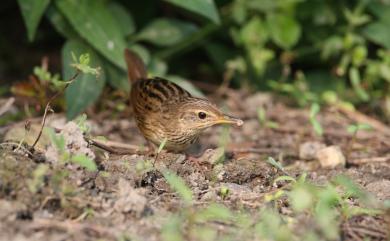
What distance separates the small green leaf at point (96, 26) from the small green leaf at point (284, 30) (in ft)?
4.85

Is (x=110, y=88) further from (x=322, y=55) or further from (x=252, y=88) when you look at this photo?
(x=322, y=55)

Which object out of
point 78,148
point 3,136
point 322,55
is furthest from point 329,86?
point 78,148

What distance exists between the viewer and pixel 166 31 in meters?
6.82

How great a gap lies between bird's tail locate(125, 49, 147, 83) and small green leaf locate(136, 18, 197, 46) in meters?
0.69

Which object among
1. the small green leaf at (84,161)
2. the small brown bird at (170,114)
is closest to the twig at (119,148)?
the small brown bird at (170,114)

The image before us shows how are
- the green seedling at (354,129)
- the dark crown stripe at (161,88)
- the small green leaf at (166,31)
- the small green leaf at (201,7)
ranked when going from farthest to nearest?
the small green leaf at (166,31)
the small green leaf at (201,7)
the dark crown stripe at (161,88)
the green seedling at (354,129)

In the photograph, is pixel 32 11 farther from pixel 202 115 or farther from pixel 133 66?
pixel 202 115

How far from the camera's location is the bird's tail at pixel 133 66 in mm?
6055

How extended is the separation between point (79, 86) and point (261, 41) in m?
1.93

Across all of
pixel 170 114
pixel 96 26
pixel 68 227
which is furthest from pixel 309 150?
pixel 68 227

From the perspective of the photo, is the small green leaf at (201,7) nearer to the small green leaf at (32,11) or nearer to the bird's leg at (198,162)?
the small green leaf at (32,11)

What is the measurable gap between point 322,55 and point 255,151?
68.7 inches

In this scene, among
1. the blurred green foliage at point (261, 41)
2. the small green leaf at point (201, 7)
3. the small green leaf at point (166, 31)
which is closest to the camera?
the small green leaf at point (201, 7)

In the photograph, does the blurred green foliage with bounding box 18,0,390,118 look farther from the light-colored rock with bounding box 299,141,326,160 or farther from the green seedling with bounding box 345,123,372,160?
the green seedling with bounding box 345,123,372,160
